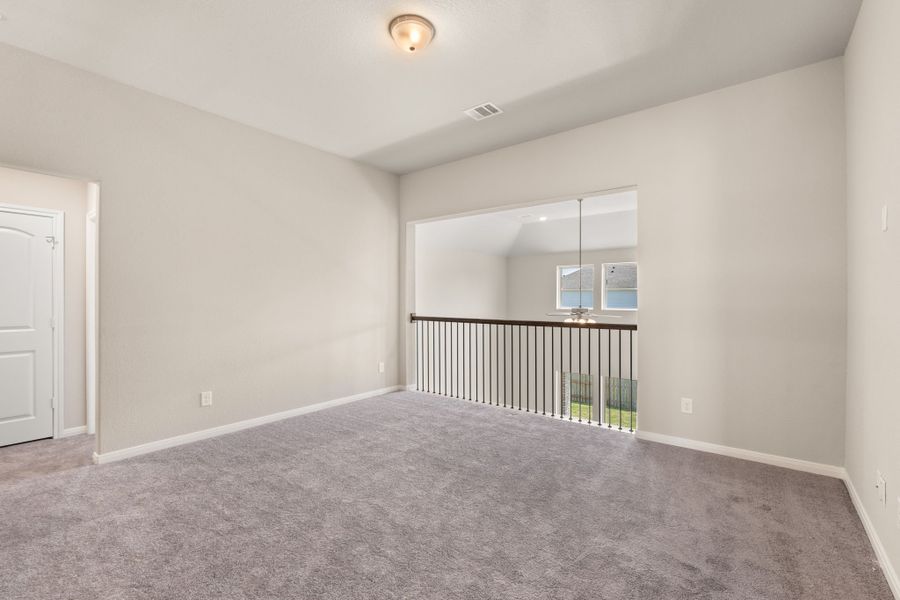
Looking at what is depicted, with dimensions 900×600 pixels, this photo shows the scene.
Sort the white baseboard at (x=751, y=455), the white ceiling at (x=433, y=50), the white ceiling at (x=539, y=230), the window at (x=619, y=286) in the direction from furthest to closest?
the window at (x=619, y=286), the white ceiling at (x=539, y=230), the white baseboard at (x=751, y=455), the white ceiling at (x=433, y=50)

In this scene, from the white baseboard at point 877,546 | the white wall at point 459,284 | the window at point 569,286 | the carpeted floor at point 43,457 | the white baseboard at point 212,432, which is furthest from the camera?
the window at point 569,286

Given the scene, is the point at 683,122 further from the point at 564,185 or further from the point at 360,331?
the point at 360,331

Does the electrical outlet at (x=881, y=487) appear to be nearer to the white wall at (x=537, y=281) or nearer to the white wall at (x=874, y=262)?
the white wall at (x=874, y=262)

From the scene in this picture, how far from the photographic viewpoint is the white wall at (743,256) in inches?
111

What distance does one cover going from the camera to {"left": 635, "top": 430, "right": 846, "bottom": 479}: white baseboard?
2.80 metres

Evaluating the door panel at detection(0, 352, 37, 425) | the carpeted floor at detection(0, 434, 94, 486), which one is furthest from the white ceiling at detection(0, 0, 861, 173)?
the carpeted floor at detection(0, 434, 94, 486)

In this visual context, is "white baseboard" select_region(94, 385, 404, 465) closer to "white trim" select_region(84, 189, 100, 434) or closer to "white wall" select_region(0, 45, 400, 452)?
"white wall" select_region(0, 45, 400, 452)

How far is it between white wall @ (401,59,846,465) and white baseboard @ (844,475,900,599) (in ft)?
1.65

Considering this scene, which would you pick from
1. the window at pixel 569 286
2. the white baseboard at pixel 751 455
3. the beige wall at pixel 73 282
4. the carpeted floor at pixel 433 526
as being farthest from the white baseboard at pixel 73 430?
the window at pixel 569 286

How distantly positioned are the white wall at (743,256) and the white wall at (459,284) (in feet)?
12.6

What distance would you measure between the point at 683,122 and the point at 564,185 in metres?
1.06

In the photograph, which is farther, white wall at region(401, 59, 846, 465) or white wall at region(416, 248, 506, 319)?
white wall at region(416, 248, 506, 319)

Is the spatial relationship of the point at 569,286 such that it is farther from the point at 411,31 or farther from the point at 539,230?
the point at 411,31

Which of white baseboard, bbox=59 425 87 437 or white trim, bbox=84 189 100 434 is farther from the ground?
white trim, bbox=84 189 100 434
